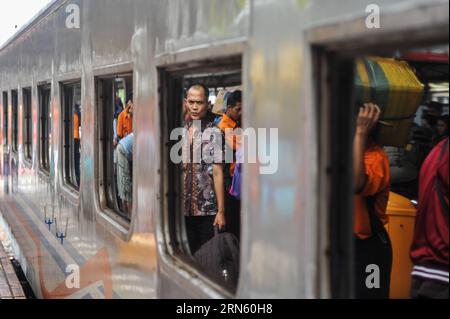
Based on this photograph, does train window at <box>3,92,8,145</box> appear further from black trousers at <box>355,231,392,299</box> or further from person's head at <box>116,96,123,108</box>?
black trousers at <box>355,231,392,299</box>

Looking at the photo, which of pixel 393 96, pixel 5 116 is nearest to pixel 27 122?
pixel 5 116

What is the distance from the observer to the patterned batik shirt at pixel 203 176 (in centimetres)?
376

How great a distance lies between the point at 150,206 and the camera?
2928 mm

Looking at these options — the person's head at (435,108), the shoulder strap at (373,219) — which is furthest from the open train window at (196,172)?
the person's head at (435,108)

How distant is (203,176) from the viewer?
153 inches

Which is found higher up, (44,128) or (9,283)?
(44,128)

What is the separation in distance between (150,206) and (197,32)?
85 cm

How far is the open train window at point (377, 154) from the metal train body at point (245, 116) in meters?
0.03

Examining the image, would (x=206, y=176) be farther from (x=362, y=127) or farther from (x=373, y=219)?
(x=362, y=127)

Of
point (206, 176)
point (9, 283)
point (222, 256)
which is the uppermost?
point (206, 176)

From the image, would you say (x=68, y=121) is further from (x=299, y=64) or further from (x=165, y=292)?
(x=299, y=64)

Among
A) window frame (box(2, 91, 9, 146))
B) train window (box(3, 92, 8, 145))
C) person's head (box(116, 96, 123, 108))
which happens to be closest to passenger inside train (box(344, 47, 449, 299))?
person's head (box(116, 96, 123, 108))

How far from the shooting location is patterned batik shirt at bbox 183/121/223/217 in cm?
376

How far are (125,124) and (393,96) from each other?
1.63 meters
